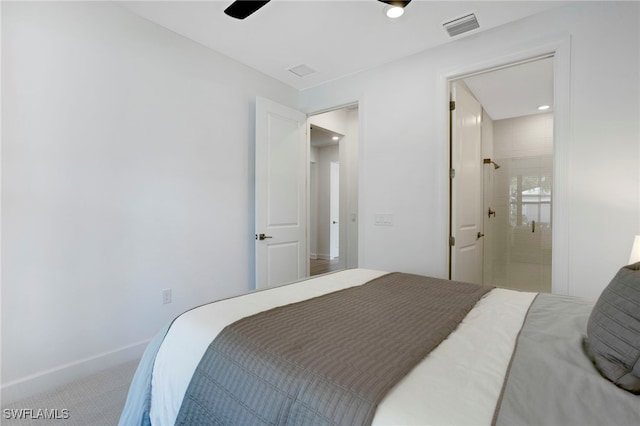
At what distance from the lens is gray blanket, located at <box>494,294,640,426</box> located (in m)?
0.64

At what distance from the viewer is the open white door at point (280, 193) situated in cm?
Answer: 311

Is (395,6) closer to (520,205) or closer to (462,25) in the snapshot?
(462,25)

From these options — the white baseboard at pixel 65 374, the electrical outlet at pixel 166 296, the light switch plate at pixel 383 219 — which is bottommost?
the white baseboard at pixel 65 374

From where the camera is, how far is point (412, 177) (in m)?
2.87

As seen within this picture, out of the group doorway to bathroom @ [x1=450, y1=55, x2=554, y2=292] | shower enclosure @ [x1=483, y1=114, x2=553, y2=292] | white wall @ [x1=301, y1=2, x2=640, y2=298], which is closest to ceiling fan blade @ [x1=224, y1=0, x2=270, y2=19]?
white wall @ [x1=301, y1=2, x2=640, y2=298]

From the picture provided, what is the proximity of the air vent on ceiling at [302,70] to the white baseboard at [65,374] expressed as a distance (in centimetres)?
281

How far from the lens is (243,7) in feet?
5.54

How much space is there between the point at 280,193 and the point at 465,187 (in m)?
1.82

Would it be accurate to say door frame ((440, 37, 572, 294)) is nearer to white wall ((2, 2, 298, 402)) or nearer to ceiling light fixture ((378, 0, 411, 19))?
ceiling light fixture ((378, 0, 411, 19))

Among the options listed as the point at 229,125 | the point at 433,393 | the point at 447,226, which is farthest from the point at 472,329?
the point at 229,125

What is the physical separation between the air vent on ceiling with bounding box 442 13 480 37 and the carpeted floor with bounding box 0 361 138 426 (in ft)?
11.0

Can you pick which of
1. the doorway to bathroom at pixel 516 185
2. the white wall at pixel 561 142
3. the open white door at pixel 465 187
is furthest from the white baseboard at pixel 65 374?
the doorway to bathroom at pixel 516 185

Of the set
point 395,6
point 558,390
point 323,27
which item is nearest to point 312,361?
point 558,390

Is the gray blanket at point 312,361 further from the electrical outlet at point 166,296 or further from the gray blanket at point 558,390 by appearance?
the electrical outlet at point 166,296
